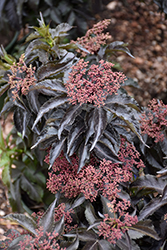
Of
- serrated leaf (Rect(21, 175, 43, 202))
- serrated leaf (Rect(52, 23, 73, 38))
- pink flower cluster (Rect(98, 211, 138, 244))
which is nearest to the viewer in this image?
pink flower cluster (Rect(98, 211, 138, 244))

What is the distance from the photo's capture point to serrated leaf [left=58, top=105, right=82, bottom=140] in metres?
0.62

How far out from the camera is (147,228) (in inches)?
22.7

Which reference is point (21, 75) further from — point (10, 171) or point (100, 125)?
point (10, 171)

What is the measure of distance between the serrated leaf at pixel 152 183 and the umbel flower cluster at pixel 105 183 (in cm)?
3

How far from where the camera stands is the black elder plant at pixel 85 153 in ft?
1.98

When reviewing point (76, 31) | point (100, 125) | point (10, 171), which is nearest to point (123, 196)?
point (100, 125)

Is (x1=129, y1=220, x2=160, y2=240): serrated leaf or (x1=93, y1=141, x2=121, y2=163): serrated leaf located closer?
(x1=129, y1=220, x2=160, y2=240): serrated leaf

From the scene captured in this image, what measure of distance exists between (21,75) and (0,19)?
1.15 m

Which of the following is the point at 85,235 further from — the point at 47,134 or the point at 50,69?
the point at 50,69

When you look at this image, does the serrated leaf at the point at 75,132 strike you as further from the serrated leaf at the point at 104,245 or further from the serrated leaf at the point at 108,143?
the serrated leaf at the point at 104,245

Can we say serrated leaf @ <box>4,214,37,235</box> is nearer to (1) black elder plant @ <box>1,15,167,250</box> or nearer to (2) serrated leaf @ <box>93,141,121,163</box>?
(1) black elder plant @ <box>1,15,167,250</box>

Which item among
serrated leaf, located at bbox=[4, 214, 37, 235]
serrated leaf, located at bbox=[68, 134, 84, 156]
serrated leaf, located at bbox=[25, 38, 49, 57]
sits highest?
serrated leaf, located at bbox=[25, 38, 49, 57]

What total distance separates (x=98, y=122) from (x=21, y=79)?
26 cm

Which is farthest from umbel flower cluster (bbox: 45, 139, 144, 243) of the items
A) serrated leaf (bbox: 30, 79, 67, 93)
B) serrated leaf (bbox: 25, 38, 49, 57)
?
serrated leaf (bbox: 25, 38, 49, 57)
